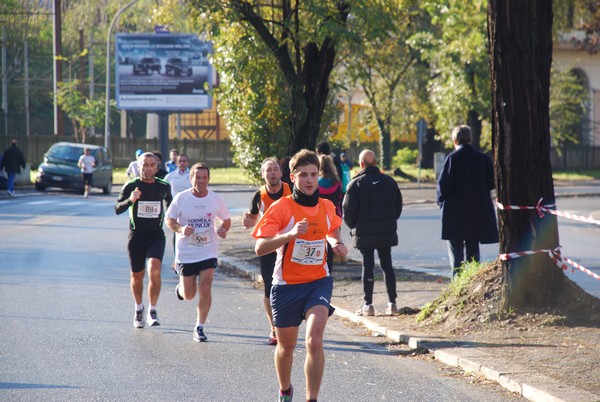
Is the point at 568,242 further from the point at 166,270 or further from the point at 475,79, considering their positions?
the point at 475,79

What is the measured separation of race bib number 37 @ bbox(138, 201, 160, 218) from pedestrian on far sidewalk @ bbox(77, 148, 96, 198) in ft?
85.4

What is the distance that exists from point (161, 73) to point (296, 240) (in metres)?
45.4

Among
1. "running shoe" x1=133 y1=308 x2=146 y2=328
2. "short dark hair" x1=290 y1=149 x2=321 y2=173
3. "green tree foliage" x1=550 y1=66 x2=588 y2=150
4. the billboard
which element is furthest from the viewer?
"green tree foliage" x1=550 y1=66 x2=588 y2=150

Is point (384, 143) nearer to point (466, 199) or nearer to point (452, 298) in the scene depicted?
point (466, 199)

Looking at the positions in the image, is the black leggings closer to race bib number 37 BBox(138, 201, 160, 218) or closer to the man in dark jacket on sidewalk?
the man in dark jacket on sidewalk

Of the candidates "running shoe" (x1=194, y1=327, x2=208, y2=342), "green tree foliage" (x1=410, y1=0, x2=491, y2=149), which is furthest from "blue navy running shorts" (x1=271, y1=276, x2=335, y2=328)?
"green tree foliage" (x1=410, y1=0, x2=491, y2=149)

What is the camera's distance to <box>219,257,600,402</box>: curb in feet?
23.6

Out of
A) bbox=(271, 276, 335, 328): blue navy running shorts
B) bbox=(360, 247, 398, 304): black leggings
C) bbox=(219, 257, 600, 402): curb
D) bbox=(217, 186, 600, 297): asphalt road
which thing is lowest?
bbox=(217, 186, 600, 297): asphalt road

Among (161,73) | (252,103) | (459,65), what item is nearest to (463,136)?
(252,103)

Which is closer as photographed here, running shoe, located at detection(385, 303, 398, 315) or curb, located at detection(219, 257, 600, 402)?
curb, located at detection(219, 257, 600, 402)

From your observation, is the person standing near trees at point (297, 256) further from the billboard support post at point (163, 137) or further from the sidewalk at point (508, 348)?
the billboard support post at point (163, 137)

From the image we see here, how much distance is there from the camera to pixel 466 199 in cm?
1187

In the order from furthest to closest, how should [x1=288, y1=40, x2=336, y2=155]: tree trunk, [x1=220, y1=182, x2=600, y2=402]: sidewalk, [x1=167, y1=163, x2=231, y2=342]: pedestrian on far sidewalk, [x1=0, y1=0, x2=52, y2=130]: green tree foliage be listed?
[x1=0, y1=0, x2=52, y2=130]: green tree foliage < [x1=288, y1=40, x2=336, y2=155]: tree trunk < [x1=167, y1=163, x2=231, y2=342]: pedestrian on far sidewalk < [x1=220, y1=182, x2=600, y2=402]: sidewalk

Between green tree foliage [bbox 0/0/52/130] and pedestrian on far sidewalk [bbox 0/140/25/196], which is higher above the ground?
green tree foliage [bbox 0/0/52/130]
